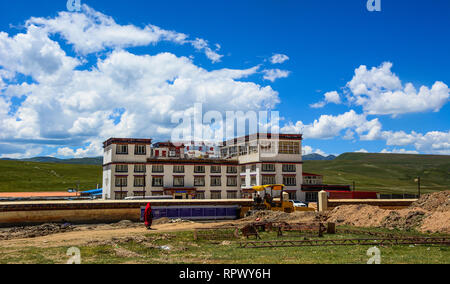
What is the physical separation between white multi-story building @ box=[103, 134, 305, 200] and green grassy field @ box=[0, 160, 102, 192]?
206 ft

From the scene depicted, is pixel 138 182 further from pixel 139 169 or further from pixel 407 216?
pixel 407 216

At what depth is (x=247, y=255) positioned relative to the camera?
21.6 metres

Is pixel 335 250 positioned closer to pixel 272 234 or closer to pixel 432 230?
pixel 272 234

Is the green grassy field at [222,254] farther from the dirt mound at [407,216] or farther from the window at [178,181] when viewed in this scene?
the window at [178,181]

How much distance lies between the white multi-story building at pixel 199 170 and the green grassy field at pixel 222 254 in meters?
45.0

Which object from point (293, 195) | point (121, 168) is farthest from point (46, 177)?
point (293, 195)

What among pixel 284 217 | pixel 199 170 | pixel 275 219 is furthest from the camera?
pixel 199 170

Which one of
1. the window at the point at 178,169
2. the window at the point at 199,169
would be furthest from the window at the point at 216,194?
the window at the point at 178,169

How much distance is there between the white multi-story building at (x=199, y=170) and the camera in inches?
2808

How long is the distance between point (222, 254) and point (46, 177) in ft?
464

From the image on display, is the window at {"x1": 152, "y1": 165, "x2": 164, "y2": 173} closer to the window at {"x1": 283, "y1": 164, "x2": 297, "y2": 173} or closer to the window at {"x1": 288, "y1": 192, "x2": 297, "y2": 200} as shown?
the window at {"x1": 283, "y1": 164, "x2": 297, "y2": 173}

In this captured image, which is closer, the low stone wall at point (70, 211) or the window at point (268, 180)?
the low stone wall at point (70, 211)

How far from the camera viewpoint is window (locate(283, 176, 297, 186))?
253ft

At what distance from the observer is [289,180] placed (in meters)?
77.4
